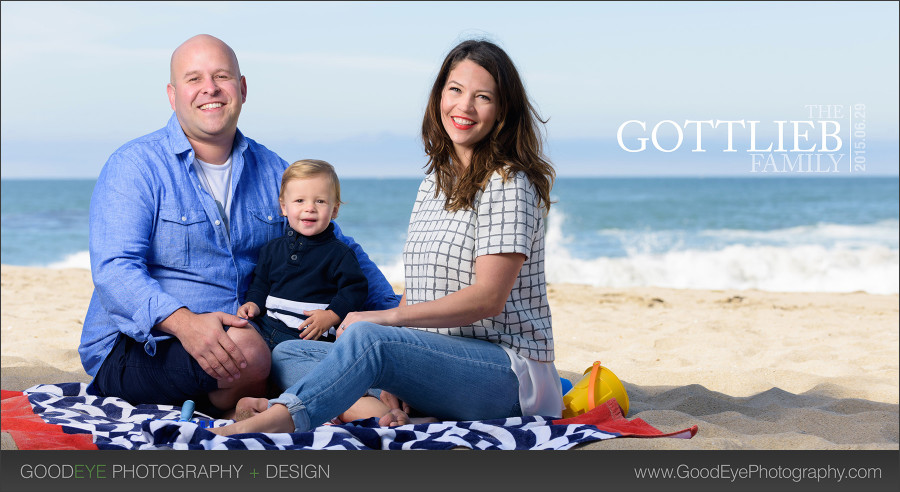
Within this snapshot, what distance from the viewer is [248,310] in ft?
10.6

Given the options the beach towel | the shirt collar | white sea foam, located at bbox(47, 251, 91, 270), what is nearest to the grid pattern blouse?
the beach towel

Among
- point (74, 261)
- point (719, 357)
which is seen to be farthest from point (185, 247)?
point (74, 261)

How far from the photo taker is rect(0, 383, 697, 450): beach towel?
101 inches

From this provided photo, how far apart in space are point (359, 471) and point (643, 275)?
36.8 feet

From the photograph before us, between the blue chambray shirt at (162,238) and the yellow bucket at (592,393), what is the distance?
137 cm

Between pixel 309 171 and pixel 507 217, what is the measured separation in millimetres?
1001

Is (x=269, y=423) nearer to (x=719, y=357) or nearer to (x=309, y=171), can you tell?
(x=309, y=171)

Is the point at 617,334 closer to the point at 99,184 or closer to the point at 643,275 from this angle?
the point at 99,184

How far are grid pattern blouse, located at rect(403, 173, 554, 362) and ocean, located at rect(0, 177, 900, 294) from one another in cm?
980

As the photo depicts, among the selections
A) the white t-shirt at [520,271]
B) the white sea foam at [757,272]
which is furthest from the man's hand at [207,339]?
the white sea foam at [757,272]

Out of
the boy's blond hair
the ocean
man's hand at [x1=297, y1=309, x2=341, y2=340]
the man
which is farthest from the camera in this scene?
the ocean

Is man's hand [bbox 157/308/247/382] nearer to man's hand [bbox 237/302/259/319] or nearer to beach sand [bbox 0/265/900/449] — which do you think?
man's hand [bbox 237/302/259/319]

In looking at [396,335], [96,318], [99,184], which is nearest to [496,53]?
[396,335]

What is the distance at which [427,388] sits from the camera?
2.76 meters
